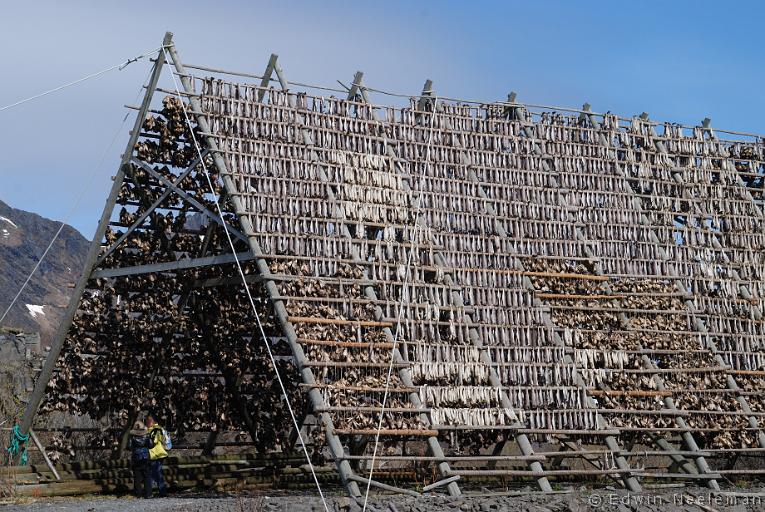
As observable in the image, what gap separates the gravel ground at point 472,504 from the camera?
13328 mm

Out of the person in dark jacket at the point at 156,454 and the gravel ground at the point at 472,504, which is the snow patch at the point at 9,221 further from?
the gravel ground at the point at 472,504

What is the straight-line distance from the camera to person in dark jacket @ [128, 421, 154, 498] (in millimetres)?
17064

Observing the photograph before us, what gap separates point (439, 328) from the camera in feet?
54.0

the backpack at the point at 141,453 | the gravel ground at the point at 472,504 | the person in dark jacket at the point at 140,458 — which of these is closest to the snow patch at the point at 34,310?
the person in dark jacket at the point at 140,458

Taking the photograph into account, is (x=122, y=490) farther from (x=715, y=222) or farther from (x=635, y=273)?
(x=715, y=222)

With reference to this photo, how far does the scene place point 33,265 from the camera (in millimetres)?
83875

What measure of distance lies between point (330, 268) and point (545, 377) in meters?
3.54

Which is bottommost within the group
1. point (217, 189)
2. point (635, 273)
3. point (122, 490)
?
point (122, 490)

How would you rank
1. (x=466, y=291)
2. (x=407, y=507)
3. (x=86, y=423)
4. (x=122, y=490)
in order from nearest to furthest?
1. (x=407, y=507)
2. (x=466, y=291)
3. (x=122, y=490)
4. (x=86, y=423)

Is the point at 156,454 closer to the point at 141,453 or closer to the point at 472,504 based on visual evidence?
the point at 141,453

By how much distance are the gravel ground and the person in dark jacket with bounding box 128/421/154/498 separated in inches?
54.5

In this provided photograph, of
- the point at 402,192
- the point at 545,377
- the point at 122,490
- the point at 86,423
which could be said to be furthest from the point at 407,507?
the point at 86,423

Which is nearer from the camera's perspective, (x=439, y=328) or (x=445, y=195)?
(x=439, y=328)

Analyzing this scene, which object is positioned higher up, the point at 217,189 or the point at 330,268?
the point at 217,189
